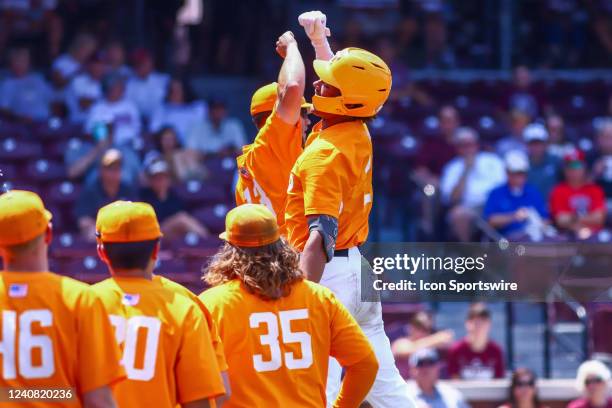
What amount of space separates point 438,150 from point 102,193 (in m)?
3.32

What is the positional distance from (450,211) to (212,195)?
199 cm

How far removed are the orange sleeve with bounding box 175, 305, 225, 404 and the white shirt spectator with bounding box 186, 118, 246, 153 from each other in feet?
25.6

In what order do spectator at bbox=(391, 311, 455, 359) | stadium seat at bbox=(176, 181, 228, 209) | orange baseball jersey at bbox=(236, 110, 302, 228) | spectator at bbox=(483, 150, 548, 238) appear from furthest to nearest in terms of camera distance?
1. stadium seat at bbox=(176, 181, 228, 209)
2. spectator at bbox=(483, 150, 548, 238)
3. spectator at bbox=(391, 311, 455, 359)
4. orange baseball jersey at bbox=(236, 110, 302, 228)

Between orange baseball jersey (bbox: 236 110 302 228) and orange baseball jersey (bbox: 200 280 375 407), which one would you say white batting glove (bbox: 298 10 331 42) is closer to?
orange baseball jersey (bbox: 236 110 302 228)

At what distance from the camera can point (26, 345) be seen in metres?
3.80

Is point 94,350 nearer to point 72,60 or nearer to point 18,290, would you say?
point 18,290

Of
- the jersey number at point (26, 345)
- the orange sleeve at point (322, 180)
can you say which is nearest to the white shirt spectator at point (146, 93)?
the orange sleeve at point (322, 180)

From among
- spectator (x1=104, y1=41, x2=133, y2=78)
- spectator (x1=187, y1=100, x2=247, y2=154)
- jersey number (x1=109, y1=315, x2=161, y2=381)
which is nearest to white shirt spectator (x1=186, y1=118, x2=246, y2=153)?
spectator (x1=187, y1=100, x2=247, y2=154)

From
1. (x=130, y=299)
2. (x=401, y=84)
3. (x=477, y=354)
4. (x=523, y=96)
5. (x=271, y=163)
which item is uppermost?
(x=401, y=84)

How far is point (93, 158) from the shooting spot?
1098 centimetres

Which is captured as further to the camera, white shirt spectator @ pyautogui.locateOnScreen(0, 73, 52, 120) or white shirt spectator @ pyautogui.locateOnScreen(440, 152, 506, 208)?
white shirt spectator @ pyautogui.locateOnScreen(0, 73, 52, 120)

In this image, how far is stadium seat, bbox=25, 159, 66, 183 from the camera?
10.9 metres

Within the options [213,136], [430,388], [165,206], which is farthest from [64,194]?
[430,388]

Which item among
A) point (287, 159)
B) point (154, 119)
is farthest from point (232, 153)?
point (287, 159)
